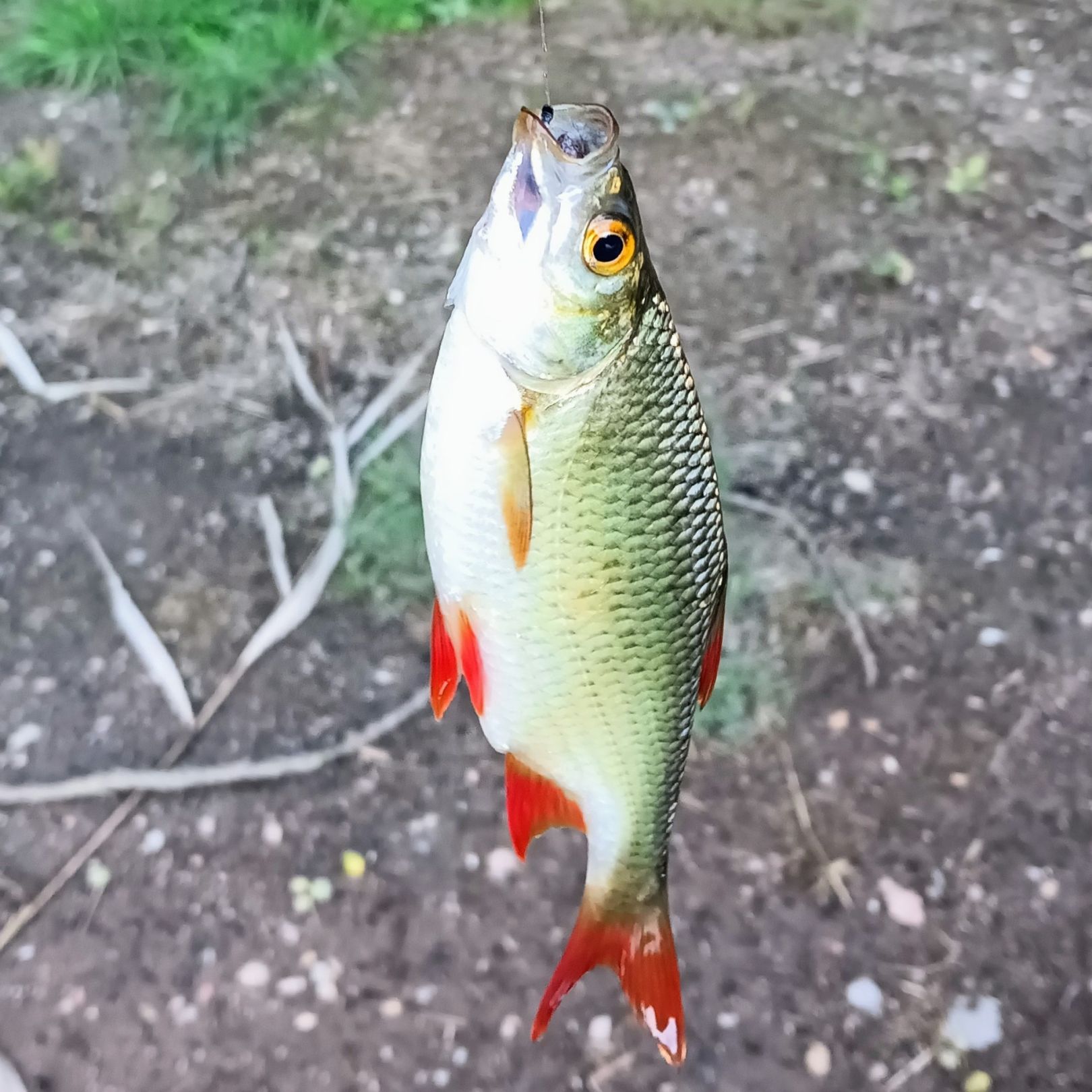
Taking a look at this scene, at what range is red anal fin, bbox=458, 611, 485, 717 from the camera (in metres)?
0.90

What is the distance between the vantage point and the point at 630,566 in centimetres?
83

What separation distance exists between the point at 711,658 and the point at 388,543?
38.9 inches

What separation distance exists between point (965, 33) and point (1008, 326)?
1087 millimetres

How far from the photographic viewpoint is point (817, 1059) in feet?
4.71

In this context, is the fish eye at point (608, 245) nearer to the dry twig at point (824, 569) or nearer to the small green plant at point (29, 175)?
the dry twig at point (824, 569)

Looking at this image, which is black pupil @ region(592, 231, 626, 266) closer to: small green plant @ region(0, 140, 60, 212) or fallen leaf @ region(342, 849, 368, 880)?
fallen leaf @ region(342, 849, 368, 880)

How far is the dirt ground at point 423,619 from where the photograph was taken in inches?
57.2

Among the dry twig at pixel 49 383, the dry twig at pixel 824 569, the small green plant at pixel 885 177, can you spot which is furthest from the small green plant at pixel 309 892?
the small green plant at pixel 885 177

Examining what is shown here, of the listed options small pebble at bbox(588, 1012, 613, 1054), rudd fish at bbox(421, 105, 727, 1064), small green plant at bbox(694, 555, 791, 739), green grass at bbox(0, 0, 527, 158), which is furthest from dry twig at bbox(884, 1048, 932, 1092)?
green grass at bbox(0, 0, 527, 158)

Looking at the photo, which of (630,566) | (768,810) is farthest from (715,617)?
(768,810)

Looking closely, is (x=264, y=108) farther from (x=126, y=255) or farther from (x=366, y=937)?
(x=366, y=937)

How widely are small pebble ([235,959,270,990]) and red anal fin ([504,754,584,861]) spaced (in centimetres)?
67

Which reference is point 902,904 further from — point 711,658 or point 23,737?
point 23,737

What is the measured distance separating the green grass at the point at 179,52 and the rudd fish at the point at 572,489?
2.01 m
